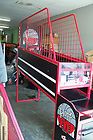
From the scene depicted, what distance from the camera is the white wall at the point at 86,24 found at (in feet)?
15.2

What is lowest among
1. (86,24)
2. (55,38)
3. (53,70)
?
(53,70)

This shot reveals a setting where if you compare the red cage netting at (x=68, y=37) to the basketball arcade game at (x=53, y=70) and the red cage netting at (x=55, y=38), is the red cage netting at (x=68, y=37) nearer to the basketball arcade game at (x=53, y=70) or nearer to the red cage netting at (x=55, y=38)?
the red cage netting at (x=55, y=38)

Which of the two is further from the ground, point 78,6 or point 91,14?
point 78,6

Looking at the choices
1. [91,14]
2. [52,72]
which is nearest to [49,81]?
[52,72]

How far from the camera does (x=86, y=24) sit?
482cm

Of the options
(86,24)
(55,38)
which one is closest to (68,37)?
(55,38)

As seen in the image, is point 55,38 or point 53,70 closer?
point 53,70

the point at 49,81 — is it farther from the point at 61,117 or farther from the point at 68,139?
the point at 68,139

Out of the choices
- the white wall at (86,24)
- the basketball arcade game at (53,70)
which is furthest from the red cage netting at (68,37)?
the basketball arcade game at (53,70)

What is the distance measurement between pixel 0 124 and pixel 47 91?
129 centimetres

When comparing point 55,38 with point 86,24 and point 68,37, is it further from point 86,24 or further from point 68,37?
point 86,24

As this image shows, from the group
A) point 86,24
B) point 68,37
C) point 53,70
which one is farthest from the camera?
point 68,37

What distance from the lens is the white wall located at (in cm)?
464

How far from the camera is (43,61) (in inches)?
99.8
